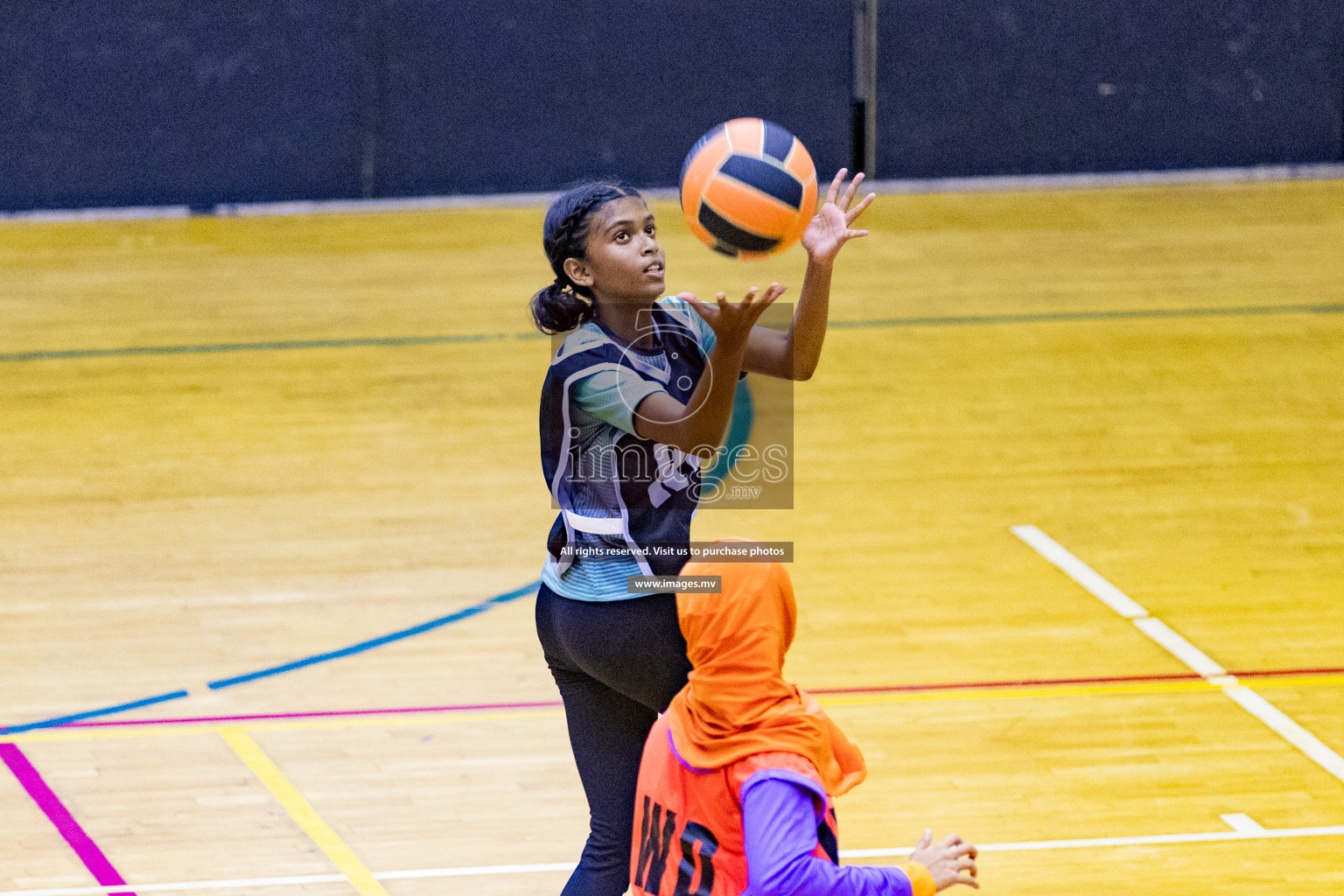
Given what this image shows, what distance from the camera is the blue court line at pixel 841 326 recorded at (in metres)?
8.88

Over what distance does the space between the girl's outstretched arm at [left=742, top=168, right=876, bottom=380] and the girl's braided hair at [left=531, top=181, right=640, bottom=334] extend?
303mm

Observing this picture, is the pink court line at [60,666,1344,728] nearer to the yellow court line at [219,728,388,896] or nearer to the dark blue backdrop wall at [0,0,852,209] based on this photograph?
the yellow court line at [219,728,388,896]

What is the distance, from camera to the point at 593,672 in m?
2.96

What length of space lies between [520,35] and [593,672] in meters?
9.91

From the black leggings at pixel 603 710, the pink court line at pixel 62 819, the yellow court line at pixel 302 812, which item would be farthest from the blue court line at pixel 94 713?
the black leggings at pixel 603 710

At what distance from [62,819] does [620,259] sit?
225 centimetres

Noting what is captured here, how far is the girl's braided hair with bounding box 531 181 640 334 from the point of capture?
2963 millimetres

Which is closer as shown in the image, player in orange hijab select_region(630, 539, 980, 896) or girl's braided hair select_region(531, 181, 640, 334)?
player in orange hijab select_region(630, 539, 980, 896)

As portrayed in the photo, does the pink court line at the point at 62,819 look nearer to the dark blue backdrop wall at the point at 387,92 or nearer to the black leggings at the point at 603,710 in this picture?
the black leggings at the point at 603,710

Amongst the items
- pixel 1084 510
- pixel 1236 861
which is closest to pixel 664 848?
pixel 1236 861

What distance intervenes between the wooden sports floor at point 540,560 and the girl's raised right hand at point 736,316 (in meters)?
1.73

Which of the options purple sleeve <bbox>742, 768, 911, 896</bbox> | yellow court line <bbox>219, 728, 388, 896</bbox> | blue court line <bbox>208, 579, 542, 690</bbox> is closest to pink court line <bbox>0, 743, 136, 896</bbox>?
yellow court line <bbox>219, 728, 388, 896</bbox>

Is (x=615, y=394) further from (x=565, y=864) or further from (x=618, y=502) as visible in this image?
(x=565, y=864)

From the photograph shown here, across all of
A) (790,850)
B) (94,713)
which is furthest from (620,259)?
(94,713)
